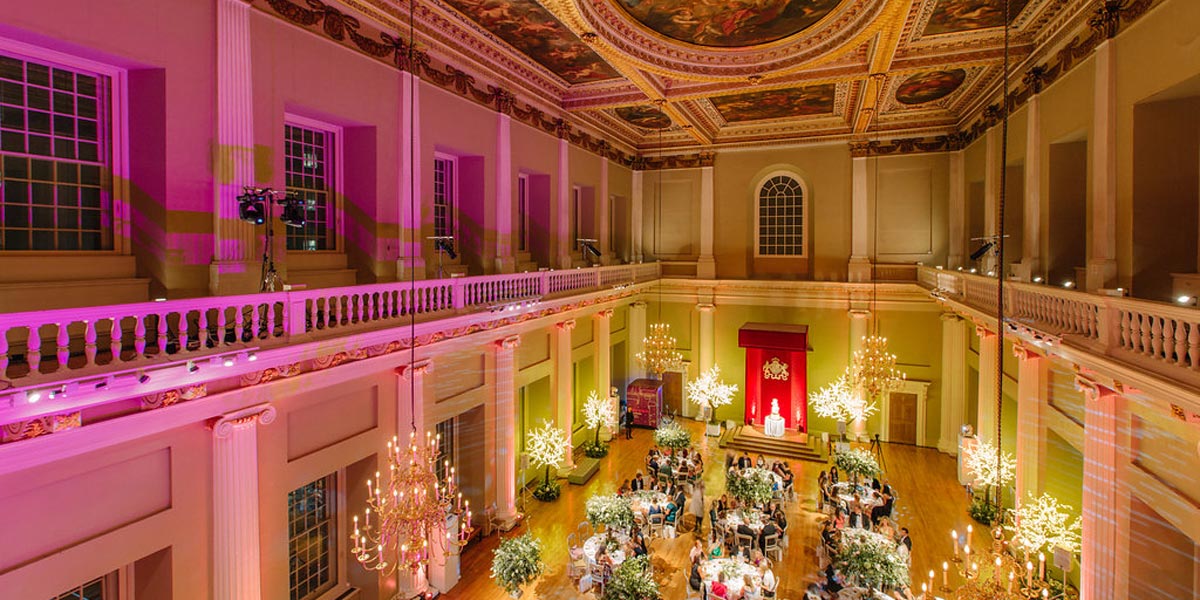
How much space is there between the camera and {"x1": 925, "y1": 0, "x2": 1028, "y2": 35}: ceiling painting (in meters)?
9.41

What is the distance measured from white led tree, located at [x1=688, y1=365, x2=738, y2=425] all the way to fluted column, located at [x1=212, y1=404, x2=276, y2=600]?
13491 millimetres

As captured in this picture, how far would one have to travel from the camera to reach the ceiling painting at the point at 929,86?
13.0 meters

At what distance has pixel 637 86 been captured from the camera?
12.8 meters

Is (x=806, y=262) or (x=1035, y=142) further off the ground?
(x=1035, y=142)

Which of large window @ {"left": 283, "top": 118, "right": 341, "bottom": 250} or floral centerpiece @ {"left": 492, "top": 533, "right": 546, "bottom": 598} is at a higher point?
large window @ {"left": 283, "top": 118, "right": 341, "bottom": 250}

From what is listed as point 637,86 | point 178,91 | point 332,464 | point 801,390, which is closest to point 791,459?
point 801,390

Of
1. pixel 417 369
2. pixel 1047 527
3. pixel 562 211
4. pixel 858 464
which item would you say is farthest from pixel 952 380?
pixel 417 369

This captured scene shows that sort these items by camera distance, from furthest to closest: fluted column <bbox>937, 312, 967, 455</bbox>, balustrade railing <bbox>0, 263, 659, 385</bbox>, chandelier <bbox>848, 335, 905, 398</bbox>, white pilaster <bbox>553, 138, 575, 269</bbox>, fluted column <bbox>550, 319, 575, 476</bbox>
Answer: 1. fluted column <bbox>937, 312, 967, 455</bbox>
2. white pilaster <bbox>553, 138, 575, 269</bbox>
3. fluted column <bbox>550, 319, 575, 476</bbox>
4. chandelier <bbox>848, 335, 905, 398</bbox>
5. balustrade railing <bbox>0, 263, 659, 385</bbox>

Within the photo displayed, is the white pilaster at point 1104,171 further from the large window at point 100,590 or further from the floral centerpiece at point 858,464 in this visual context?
the large window at point 100,590

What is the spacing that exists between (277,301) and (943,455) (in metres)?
17.2

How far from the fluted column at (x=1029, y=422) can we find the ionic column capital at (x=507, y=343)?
895cm

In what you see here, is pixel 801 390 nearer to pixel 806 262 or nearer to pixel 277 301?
pixel 806 262

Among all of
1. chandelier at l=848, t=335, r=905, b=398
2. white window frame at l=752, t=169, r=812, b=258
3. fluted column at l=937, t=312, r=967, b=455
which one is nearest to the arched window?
white window frame at l=752, t=169, r=812, b=258

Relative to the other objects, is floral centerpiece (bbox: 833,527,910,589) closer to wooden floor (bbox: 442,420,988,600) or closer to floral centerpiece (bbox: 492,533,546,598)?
wooden floor (bbox: 442,420,988,600)
